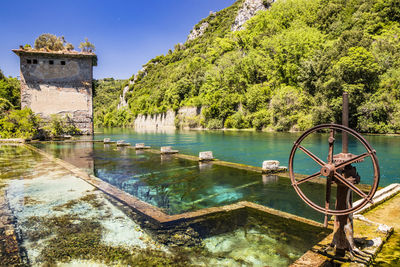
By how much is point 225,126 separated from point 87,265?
57.2m

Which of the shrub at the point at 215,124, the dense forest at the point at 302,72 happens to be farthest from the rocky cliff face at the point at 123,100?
the shrub at the point at 215,124

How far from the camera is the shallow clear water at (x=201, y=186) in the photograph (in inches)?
248

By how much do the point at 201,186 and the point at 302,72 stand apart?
42.9 metres

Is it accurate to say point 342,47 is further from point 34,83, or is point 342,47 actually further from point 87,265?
point 87,265

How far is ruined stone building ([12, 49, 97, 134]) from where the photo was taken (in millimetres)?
25328

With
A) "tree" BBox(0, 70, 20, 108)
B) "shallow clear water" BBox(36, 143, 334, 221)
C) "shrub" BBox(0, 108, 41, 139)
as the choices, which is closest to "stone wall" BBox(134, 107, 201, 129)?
"tree" BBox(0, 70, 20, 108)

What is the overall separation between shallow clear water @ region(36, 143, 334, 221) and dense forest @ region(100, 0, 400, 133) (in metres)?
31.6

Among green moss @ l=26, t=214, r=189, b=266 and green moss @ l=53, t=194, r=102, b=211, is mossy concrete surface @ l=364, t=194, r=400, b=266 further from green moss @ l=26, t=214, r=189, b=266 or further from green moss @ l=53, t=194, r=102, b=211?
green moss @ l=53, t=194, r=102, b=211

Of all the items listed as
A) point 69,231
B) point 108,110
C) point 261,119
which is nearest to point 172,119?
point 261,119

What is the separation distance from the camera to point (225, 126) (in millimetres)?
59969

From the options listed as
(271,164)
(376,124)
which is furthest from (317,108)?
(271,164)

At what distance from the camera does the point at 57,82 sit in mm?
26344

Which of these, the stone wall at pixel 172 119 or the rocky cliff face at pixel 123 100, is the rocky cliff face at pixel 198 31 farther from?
the stone wall at pixel 172 119

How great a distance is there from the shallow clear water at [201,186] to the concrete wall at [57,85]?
58.9 feet
